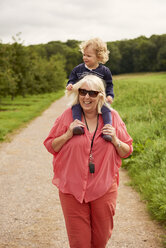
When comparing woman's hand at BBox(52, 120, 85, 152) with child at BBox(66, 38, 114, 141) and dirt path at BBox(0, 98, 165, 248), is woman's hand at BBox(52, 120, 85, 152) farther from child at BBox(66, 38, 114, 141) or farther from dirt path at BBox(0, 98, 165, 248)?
dirt path at BBox(0, 98, 165, 248)

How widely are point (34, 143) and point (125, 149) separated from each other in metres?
6.69

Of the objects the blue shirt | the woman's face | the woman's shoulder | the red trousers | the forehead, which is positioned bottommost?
the red trousers

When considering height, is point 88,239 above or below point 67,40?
below

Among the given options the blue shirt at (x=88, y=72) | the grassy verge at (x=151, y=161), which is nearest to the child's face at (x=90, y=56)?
the blue shirt at (x=88, y=72)

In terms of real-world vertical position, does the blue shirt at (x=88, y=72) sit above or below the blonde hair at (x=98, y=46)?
below

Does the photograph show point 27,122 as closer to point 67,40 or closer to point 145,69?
point 145,69

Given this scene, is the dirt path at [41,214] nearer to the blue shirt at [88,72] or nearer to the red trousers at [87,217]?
the red trousers at [87,217]

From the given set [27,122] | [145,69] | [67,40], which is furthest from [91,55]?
[67,40]

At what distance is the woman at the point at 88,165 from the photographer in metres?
2.40

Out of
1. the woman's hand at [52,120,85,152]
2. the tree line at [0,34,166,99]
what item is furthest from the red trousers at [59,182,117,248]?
the tree line at [0,34,166,99]

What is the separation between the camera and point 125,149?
Result: 249 cm

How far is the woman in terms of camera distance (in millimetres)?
2398

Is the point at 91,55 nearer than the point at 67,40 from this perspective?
Yes

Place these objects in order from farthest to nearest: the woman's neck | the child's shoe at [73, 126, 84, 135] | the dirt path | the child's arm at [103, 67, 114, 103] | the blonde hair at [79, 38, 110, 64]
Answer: the child's arm at [103, 67, 114, 103] < the dirt path < the blonde hair at [79, 38, 110, 64] < the woman's neck < the child's shoe at [73, 126, 84, 135]
